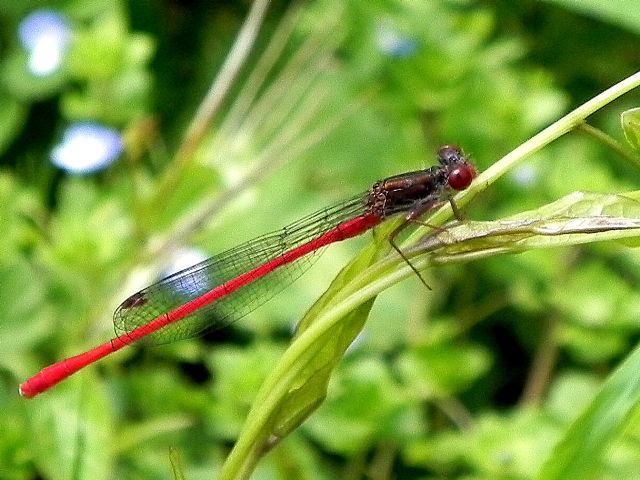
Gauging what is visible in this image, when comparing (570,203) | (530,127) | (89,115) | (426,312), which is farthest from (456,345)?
(570,203)

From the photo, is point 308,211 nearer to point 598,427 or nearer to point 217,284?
point 217,284

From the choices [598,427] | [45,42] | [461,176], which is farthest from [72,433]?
[45,42]

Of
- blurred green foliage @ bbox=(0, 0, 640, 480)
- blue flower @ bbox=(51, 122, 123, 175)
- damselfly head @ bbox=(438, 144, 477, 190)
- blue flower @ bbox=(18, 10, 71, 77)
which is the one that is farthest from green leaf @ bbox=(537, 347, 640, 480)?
blue flower @ bbox=(18, 10, 71, 77)

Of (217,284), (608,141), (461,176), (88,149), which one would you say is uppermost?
(88,149)

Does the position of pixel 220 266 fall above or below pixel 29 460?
above

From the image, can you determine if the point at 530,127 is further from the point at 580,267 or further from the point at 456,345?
the point at 456,345

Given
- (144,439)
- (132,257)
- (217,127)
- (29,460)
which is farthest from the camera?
(217,127)
